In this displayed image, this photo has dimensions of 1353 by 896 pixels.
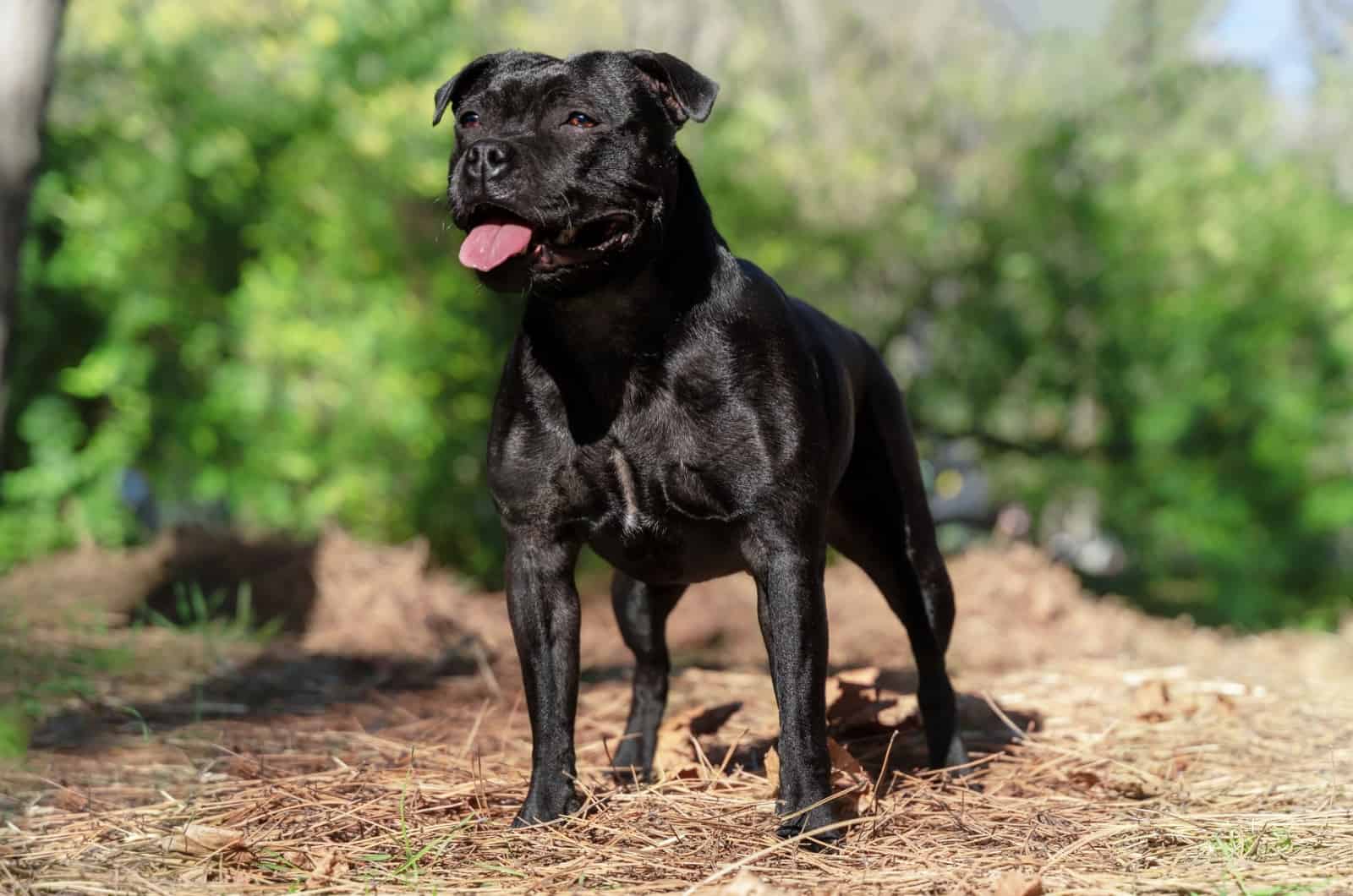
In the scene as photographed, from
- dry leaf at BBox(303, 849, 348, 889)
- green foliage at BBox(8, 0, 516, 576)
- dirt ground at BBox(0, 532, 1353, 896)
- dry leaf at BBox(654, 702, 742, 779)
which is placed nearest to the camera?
dry leaf at BBox(303, 849, 348, 889)

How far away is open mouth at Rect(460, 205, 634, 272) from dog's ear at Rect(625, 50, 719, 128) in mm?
346

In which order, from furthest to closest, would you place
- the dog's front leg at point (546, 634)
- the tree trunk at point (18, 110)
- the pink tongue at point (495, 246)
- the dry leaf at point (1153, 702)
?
the tree trunk at point (18, 110), the dry leaf at point (1153, 702), the dog's front leg at point (546, 634), the pink tongue at point (495, 246)

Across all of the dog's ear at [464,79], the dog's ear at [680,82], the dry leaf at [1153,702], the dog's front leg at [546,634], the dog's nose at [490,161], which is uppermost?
the dog's ear at [464,79]

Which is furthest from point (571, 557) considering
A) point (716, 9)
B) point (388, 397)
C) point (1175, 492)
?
point (716, 9)

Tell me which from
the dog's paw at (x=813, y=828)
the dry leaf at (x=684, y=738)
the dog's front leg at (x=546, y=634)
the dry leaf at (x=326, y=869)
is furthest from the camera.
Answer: the dry leaf at (x=684, y=738)

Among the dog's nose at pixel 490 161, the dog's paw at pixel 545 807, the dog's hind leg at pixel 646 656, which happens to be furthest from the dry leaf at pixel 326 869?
the dog's nose at pixel 490 161

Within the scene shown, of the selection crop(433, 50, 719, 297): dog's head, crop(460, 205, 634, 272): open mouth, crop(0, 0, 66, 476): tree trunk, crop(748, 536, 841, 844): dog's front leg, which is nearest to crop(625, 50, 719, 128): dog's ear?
crop(433, 50, 719, 297): dog's head

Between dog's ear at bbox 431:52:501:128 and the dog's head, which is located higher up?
dog's ear at bbox 431:52:501:128

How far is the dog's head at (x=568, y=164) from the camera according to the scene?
10.2 ft

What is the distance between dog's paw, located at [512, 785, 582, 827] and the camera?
10.7ft

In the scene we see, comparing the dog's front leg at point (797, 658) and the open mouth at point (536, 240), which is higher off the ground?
the open mouth at point (536, 240)

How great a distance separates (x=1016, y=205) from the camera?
10672 millimetres

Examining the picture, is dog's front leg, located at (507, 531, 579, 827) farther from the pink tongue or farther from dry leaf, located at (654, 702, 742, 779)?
the pink tongue

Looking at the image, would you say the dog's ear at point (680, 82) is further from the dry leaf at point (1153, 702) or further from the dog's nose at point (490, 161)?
the dry leaf at point (1153, 702)
